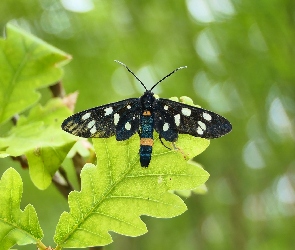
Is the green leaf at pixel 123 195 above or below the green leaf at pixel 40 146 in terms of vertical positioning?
below

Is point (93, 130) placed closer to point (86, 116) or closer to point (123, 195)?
point (86, 116)

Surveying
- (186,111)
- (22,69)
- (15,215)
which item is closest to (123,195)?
(15,215)

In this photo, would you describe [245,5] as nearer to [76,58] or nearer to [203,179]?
[76,58]

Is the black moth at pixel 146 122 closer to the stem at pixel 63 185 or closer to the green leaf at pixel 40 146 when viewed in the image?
the green leaf at pixel 40 146

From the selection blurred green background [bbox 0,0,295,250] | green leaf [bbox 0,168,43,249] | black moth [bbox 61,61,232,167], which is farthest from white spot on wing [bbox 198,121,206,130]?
blurred green background [bbox 0,0,295,250]

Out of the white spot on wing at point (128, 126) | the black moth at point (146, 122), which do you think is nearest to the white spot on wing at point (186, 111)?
the black moth at point (146, 122)

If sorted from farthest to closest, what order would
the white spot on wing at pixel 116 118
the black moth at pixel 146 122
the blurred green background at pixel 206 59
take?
the blurred green background at pixel 206 59 < the white spot on wing at pixel 116 118 < the black moth at pixel 146 122
